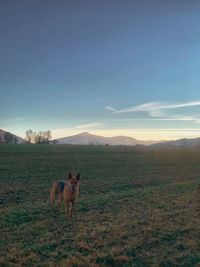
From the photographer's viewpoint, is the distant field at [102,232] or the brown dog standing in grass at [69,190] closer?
the distant field at [102,232]

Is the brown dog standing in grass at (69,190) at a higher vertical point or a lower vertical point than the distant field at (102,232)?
higher

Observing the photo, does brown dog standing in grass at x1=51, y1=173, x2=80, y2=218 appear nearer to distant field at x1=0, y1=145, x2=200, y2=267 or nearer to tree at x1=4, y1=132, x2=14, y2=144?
distant field at x1=0, y1=145, x2=200, y2=267

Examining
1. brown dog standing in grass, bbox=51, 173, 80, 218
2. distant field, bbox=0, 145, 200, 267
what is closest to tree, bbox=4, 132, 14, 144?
distant field, bbox=0, 145, 200, 267

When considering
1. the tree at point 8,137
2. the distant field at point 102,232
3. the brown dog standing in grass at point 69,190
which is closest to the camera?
the distant field at point 102,232

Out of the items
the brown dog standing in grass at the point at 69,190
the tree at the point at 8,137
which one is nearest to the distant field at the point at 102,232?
the brown dog standing in grass at the point at 69,190

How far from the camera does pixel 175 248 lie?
9.20m

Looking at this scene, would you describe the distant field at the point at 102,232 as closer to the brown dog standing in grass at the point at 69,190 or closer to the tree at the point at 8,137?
the brown dog standing in grass at the point at 69,190

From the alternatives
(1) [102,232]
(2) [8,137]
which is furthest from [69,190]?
(2) [8,137]

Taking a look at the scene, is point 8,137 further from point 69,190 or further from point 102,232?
point 102,232

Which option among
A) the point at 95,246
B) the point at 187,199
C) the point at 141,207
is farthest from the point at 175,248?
the point at 187,199

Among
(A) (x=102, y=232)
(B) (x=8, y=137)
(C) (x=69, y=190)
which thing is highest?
(B) (x=8, y=137)

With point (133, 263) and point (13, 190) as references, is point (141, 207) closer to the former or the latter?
point (133, 263)

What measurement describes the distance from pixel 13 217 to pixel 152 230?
5.70m

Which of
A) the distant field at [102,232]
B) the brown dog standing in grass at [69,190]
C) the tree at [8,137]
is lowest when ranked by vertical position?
the distant field at [102,232]
